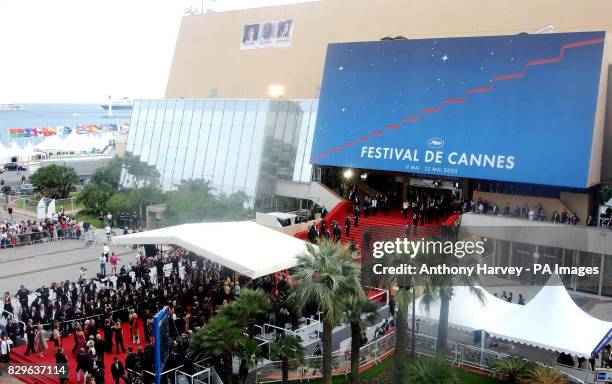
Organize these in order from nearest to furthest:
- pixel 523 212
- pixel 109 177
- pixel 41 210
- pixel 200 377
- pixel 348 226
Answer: pixel 200 377 < pixel 523 212 < pixel 348 226 < pixel 41 210 < pixel 109 177

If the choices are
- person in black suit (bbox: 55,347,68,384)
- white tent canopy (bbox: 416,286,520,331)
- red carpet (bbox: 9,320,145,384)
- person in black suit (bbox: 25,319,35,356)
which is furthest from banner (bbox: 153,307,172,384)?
white tent canopy (bbox: 416,286,520,331)

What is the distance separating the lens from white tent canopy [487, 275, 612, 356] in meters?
16.1

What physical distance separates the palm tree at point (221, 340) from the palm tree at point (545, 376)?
8.82m

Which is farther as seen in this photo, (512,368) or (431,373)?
(512,368)

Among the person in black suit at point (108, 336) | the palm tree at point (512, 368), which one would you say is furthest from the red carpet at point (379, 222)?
the person in black suit at point (108, 336)

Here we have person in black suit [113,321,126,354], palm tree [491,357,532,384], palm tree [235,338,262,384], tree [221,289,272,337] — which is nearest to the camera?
palm tree [235,338,262,384]

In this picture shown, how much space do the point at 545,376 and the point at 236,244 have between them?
10.8 metres

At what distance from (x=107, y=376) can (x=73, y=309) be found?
4.04m

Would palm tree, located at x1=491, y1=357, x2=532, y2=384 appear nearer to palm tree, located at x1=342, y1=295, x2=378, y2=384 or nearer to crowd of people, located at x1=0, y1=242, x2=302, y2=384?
palm tree, located at x1=342, y1=295, x2=378, y2=384

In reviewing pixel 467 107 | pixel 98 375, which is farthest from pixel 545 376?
pixel 467 107

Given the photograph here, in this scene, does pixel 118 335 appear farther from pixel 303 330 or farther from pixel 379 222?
pixel 379 222

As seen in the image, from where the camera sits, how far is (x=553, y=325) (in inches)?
658

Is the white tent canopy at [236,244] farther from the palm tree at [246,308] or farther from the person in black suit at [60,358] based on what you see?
the person in black suit at [60,358]

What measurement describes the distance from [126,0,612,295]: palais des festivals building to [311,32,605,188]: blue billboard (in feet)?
0.21
